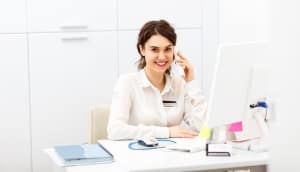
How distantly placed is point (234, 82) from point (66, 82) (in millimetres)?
1950

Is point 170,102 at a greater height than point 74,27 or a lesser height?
lesser

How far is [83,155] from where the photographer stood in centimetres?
206

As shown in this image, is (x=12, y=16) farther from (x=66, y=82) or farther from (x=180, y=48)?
(x=180, y=48)

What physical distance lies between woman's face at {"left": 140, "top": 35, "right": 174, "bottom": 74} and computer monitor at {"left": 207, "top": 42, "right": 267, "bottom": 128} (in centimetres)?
77

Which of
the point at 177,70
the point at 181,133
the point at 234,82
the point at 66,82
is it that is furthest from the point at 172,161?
the point at 66,82

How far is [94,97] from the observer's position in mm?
3721

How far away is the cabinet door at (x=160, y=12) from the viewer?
3.75 metres

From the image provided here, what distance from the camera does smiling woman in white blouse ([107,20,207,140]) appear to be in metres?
2.68

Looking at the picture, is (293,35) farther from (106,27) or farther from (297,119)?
(106,27)

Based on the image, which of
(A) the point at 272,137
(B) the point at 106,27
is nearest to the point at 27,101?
(B) the point at 106,27

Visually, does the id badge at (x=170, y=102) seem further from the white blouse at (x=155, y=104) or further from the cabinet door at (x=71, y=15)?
the cabinet door at (x=71, y=15)

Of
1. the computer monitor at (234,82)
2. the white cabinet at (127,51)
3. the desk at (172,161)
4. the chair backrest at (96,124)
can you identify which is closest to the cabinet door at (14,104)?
the white cabinet at (127,51)

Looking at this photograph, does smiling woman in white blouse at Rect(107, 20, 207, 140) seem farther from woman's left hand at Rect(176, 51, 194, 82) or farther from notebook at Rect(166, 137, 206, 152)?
notebook at Rect(166, 137, 206, 152)

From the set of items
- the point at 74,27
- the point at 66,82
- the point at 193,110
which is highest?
the point at 74,27
